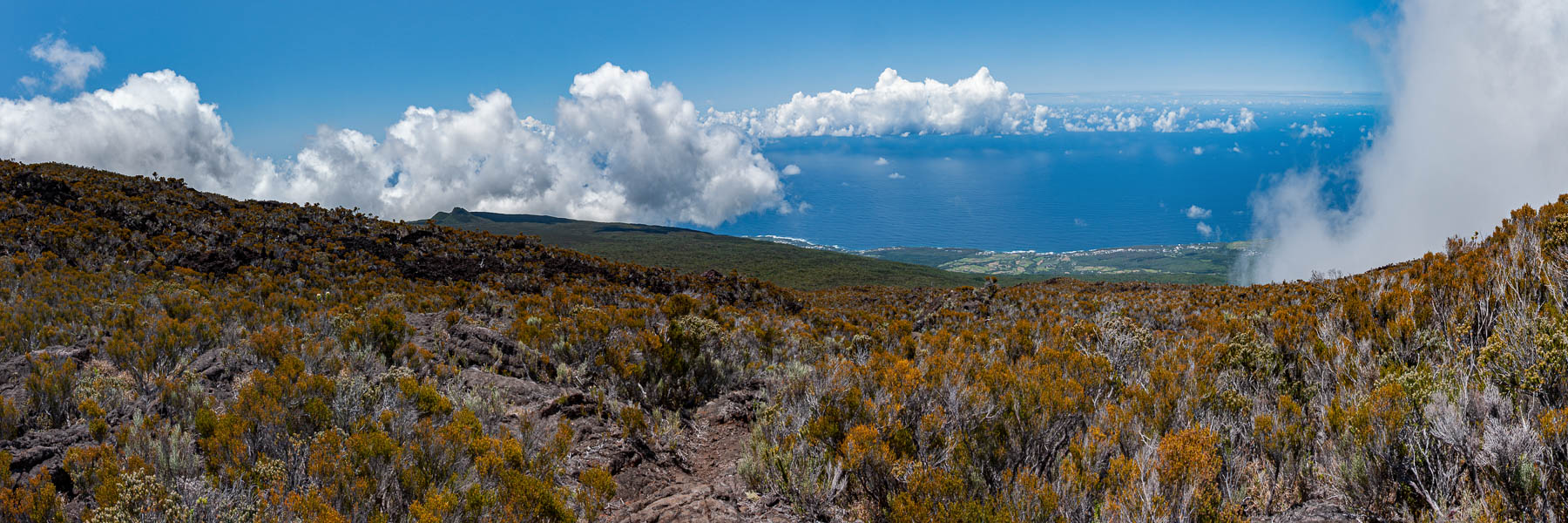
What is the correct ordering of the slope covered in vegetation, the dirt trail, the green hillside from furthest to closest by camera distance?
the green hillside < the dirt trail < the slope covered in vegetation

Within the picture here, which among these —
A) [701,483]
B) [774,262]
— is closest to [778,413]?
[701,483]

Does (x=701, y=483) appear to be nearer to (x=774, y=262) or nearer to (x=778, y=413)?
(x=778, y=413)

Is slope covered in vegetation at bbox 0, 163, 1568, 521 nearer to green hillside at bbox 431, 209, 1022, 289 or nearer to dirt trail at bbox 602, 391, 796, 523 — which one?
dirt trail at bbox 602, 391, 796, 523

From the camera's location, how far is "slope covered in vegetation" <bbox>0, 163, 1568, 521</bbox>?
3.49m

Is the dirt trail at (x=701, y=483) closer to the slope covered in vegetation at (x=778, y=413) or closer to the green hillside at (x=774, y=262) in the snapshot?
the slope covered in vegetation at (x=778, y=413)

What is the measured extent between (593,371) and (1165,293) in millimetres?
20823

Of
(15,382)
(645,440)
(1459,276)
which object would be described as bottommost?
(645,440)

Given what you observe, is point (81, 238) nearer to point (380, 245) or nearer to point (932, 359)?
point (380, 245)

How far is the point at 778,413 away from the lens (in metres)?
5.75

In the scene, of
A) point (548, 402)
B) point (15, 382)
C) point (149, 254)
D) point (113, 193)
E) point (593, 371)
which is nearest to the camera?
point (15, 382)

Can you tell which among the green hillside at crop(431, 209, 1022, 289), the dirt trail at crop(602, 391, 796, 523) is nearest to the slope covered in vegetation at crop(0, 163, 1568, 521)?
the dirt trail at crop(602, 391, 796, 523)

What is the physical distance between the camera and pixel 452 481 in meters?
4.11

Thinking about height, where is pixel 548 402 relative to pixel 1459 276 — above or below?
below

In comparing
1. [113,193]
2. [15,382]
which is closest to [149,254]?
[113,193]
